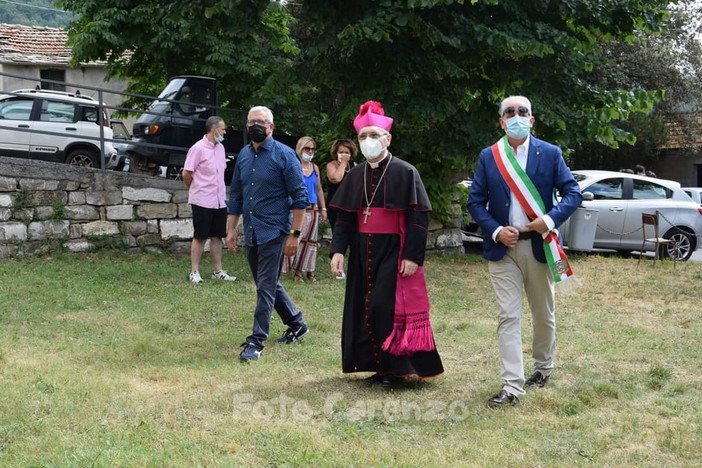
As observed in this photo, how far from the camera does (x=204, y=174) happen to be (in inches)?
432

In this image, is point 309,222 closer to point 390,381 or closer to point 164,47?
point 390,381

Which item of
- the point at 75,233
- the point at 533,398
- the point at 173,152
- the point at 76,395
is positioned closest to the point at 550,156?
the point at 533,398

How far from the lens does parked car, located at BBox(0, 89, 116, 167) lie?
52.6ft

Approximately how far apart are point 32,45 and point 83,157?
66.4 ft

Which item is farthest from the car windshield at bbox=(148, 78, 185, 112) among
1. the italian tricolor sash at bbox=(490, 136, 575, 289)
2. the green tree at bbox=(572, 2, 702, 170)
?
the green tree at bbox=(572, 2, 702, 170)

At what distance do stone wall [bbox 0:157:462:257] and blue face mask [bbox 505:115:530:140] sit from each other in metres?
8.23

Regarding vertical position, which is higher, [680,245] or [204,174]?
[204,174]

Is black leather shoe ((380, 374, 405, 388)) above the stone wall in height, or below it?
below

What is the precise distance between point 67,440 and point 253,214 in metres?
2.80

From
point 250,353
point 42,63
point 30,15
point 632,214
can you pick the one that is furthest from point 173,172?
point 30,15

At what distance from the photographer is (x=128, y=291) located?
1021 centimetres

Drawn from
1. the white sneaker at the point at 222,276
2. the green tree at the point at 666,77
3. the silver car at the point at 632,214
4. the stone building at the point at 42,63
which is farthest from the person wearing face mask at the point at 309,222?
the stone building at the point at 42,63

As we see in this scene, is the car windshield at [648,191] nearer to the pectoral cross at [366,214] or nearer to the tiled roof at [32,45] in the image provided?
the pectoral cross at [366,214]

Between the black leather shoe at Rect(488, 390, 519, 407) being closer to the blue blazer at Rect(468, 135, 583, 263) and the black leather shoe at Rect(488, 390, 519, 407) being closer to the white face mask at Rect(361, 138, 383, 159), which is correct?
the blue blazer at Rect(468, 135, 583, 263)
